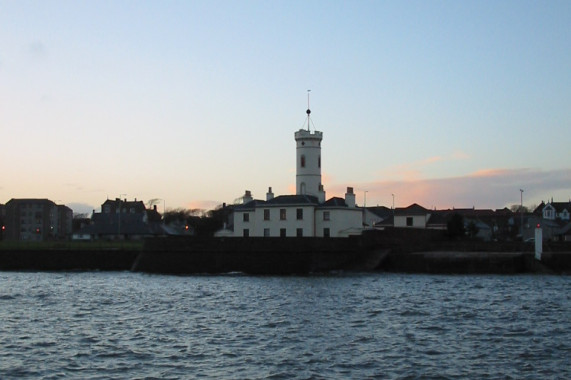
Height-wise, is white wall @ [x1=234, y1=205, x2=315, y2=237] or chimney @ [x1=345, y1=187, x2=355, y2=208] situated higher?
chimney @ [x1=345, y1=187, x2=355, y2=208]

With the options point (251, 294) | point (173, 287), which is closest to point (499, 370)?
point (251, 294)

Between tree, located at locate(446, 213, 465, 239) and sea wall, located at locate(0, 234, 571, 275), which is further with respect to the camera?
tree, located at locate(446, 213, 465, 239)

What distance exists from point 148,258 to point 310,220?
1445 cm

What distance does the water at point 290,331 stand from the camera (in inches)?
862

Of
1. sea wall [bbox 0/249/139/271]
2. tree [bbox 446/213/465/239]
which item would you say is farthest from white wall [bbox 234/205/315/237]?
tree [bbox 446/213/465/239]

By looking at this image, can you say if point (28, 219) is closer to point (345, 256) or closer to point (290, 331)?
point (345, 256)

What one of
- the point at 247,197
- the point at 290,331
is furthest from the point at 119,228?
the point at 290,331

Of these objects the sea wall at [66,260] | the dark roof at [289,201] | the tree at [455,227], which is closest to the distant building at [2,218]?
the sea wall at [66,260]

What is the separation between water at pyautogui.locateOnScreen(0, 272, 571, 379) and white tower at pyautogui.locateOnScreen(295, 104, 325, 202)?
2838cm

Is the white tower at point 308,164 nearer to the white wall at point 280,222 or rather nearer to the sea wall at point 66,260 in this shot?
the white wall at point 280,222

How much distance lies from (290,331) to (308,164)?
48.2m

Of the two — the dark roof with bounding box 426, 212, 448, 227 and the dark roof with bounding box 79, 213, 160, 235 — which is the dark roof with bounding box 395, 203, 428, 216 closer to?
the dark roof with bounding box 426, 212, 448, 227

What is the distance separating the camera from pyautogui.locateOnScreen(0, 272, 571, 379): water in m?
21.9

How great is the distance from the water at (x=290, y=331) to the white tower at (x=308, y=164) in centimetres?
2838
